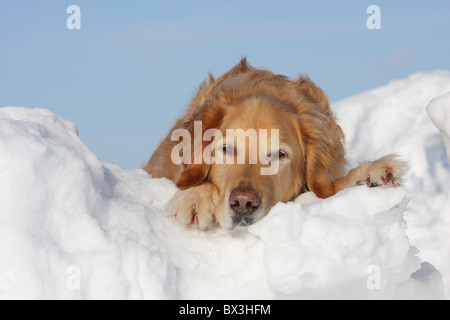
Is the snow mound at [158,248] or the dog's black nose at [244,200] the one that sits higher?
the dog's black nose at [244,200]

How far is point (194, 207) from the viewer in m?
4.31

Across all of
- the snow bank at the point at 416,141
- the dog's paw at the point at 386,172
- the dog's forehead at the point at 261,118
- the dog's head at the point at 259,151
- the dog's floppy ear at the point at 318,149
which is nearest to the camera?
the dog's paw at the point at 386,172

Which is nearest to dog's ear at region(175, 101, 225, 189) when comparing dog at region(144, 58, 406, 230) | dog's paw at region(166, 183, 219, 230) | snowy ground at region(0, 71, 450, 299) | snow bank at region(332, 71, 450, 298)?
dog at region(144, 58, 406, 230)

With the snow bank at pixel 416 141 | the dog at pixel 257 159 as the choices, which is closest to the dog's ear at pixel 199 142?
the dog at pixel 257 159

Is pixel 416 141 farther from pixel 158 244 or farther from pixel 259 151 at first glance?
pixel 158 244

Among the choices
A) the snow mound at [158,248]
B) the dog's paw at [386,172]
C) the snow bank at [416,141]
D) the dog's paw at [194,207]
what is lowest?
the snow mound at [158,248]

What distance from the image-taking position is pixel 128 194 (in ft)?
14.0

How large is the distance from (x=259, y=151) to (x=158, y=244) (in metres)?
1.12

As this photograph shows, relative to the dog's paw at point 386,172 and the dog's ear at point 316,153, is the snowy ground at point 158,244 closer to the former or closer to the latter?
the dog's paw at point 386,172

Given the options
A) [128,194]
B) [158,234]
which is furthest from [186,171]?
[158,234]

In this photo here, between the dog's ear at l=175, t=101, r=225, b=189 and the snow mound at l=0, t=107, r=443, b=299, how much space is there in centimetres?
86

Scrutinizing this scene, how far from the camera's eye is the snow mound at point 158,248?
10.6ft

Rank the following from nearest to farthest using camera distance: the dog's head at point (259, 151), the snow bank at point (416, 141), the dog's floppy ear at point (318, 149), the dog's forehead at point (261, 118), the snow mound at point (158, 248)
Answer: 1. the snow mound at point (158, 248)
2. the dog's head at point (259, 151)
3. the dog's forehead at point (261, 118)
4. the dog's floppy ear at point (318, 149)
5. the snow bank at point (416, 141)

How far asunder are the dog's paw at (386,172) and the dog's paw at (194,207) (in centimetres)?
110
